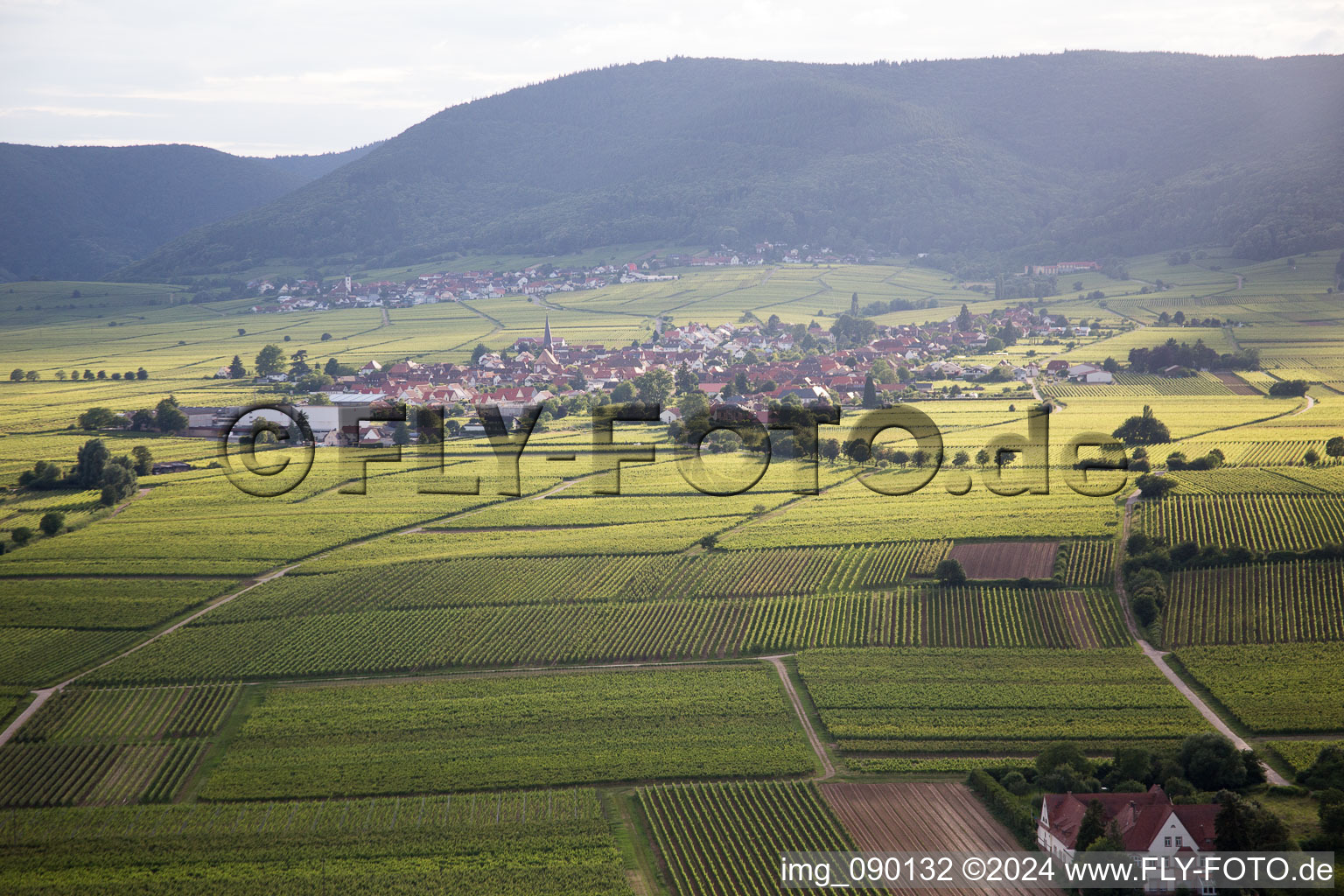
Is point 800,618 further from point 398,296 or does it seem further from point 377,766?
point 398,296

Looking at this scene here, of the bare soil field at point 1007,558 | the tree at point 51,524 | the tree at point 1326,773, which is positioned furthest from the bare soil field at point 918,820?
the tree at point 51,524

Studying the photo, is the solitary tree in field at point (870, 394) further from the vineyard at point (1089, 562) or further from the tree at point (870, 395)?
the vineyard at point (1089, 562)

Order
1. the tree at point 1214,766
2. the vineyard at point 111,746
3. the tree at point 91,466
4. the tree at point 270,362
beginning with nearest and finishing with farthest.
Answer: the tree at point 1214,766, the vineyard at point 111,746, the tree at point 91,466, the tree at point 270,362

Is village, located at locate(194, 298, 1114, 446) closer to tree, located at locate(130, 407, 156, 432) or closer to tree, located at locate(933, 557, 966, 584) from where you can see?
tree, located at locate(130, 407, 156, 432)

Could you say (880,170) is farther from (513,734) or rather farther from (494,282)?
(513,734)

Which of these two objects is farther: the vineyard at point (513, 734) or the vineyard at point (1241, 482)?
the vineyard at point (1241, 482)

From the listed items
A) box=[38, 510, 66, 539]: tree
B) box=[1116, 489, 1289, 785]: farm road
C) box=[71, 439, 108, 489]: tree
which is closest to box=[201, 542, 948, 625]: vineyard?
box=[1116, 489, 1289, 785]: farm road
